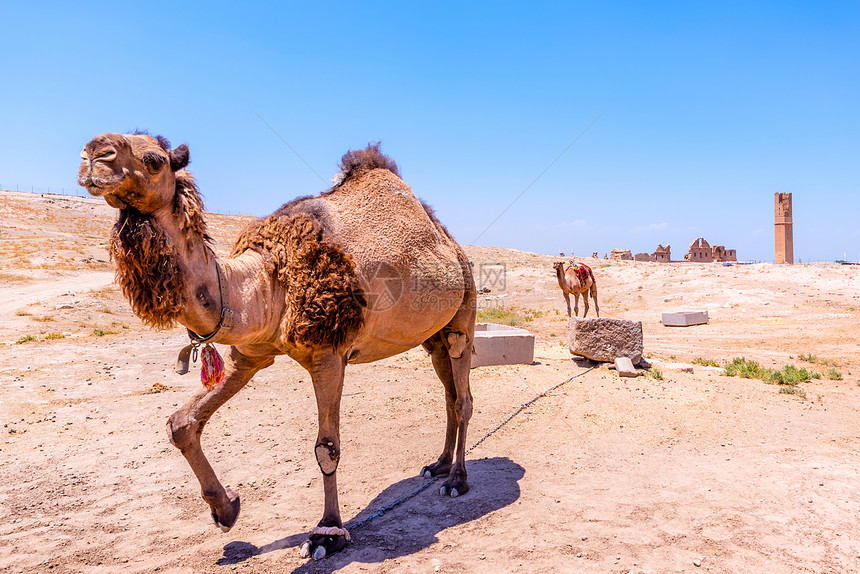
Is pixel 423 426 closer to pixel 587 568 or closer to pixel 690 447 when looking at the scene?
pixel 690 447

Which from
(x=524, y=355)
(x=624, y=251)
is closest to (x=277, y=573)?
(x=524, y=355)

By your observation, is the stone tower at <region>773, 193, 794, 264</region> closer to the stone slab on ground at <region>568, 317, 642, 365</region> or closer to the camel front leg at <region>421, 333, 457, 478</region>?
the stone slab on ground at <region>568, 317, 642, 365</region>

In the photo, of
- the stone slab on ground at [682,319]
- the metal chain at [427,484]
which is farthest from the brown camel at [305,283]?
the stone slab on ground at [682,319]

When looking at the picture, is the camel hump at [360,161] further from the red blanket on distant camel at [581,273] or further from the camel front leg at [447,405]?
the red blanket on distant camel at [581,273]

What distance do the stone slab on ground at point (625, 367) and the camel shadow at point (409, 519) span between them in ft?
15.0

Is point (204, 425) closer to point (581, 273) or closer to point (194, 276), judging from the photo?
point (194, 276)

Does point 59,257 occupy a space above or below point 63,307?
above

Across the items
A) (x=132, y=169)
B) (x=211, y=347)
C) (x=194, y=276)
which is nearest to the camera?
(x=132, y=169)

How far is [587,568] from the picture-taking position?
3625mm

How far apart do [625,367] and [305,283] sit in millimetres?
7696

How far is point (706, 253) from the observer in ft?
192

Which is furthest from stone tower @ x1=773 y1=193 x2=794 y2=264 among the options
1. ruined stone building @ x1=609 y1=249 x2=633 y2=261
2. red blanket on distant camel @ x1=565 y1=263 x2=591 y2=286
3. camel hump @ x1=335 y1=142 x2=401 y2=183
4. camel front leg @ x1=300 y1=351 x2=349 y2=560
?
camel front leg @ x1=300 y1=351 x2=349 y2=560

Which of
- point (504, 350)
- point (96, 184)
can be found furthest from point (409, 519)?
point (504, 350)

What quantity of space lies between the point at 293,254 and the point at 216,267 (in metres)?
0.67
